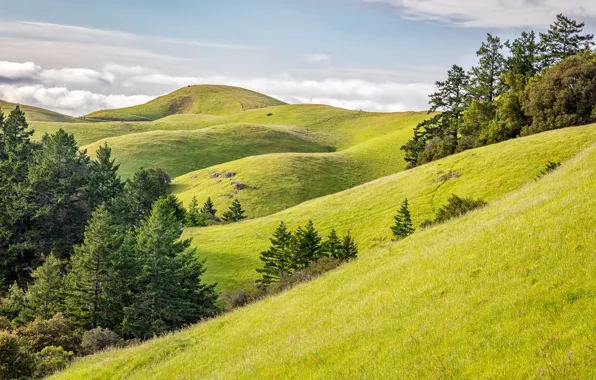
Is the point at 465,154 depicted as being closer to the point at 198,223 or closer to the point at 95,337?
the point at 198,223

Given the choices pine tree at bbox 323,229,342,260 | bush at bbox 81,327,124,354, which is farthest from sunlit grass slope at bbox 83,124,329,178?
bush at bbox 81,327,124,354

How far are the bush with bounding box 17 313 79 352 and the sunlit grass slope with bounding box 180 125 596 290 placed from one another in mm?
21729

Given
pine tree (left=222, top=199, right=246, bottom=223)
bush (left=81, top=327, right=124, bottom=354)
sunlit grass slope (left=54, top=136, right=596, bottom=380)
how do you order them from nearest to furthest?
sunlit grass slope (left=54, top=136, right=596, bottom=380)
bush (left=81, top=327, right=124, bottom=354)
pine tree (left=222, top=199, right=246, bottom=223)

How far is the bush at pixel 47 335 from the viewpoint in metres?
27.6

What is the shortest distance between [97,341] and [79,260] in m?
14.1

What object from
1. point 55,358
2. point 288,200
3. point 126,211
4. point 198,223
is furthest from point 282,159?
point 55,358

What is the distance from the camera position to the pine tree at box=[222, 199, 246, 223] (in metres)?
82.6

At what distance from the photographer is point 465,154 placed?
6375cm

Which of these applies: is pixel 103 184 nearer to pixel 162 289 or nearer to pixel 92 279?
pixel 92 279

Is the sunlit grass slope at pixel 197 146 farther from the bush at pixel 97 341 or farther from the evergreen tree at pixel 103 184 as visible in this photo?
the bush at pixel 97 341

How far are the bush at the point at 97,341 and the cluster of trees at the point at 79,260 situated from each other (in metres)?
0.38

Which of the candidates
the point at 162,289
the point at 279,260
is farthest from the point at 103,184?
the point at 279,260

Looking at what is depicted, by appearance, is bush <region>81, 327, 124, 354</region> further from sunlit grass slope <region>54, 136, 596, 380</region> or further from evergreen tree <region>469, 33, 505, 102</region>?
evergreen tree <region>469, 33, 505, 102</region>

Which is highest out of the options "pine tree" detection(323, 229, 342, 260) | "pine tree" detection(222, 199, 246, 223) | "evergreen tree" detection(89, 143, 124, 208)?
"evergreen tree" detection(89, 143, 124, 208)
